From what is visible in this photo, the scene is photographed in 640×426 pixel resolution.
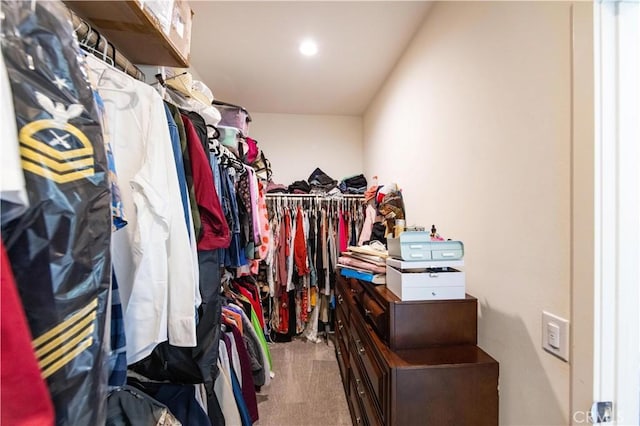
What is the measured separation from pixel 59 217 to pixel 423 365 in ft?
3.54

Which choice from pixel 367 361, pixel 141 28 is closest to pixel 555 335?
pixel 367 361

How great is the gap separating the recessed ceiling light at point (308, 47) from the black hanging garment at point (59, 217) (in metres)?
1.73

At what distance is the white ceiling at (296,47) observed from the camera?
5.23ft

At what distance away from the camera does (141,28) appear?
0.87 m

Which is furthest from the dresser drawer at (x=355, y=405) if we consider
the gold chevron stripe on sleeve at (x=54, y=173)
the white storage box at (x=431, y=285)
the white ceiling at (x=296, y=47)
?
the white ceiling at (x=296, y=47)

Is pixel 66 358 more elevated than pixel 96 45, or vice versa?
pixel 96 45

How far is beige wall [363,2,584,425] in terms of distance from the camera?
816 millimetres

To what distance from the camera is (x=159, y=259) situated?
2.39 feet

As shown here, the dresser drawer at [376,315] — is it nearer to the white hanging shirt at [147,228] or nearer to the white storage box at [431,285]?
the white storage box at [431,285]

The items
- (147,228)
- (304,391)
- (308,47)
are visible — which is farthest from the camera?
(304,391)

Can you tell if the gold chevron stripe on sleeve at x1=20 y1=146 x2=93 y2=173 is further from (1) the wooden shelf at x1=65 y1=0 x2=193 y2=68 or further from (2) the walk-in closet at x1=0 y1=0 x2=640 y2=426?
(1) the wooden shelf at x1=65 y1=0 x2=193 y2=68

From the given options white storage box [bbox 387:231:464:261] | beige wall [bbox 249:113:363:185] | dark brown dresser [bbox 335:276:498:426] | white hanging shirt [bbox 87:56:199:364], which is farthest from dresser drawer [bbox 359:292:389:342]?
beige wall [bbox 249:113:363:185]

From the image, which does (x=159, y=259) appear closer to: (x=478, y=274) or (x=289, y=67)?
(x=478, y=274)

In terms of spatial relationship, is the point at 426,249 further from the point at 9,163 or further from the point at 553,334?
the point at 9,163
